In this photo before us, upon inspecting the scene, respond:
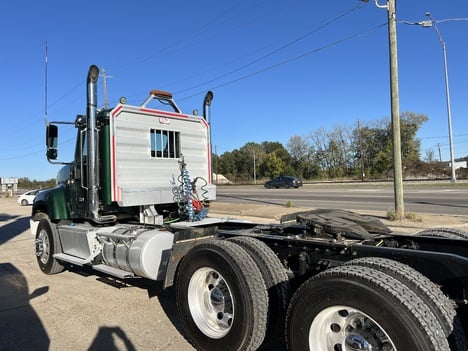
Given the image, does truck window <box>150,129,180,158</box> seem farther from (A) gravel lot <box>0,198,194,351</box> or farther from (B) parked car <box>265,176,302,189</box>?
(B) parked car <box>265,176,302,189</box>

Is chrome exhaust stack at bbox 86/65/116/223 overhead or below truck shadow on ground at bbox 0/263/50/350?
overhead

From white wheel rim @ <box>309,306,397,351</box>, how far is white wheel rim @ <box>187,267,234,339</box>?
0.96 m

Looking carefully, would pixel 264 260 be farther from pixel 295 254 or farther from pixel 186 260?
pixel 186 260

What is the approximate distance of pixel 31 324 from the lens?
480 centimetres

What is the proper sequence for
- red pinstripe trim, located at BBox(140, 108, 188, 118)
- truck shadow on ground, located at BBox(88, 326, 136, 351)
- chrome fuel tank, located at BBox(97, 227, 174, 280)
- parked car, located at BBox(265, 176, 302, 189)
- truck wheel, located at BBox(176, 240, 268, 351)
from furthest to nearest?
parked car, located at BBox(265, 176, 302, 189), red pinstripe trim, located at BBox(140, 108, 188, 118), chrome fuel tank, located at BBox(97, 227, 174, 280), truck shadow on ground, located at BBox(88, 326, 136, 351), truck wheel, located at BBox(176, 240, 268, 351)

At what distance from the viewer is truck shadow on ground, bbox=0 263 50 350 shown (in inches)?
167

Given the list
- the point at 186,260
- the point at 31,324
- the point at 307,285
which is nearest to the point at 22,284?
the point at 31,324

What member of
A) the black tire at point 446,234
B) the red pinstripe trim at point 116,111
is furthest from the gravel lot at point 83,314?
the black tire at point 446,234

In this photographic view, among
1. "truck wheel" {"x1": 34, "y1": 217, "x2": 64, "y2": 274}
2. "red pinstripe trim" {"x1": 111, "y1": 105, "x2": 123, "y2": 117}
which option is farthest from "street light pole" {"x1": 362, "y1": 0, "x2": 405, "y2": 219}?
"truck wheel" {"x1": 34, "y1": 217, "x2": 64, "y2": 274}

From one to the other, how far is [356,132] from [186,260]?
287 ft

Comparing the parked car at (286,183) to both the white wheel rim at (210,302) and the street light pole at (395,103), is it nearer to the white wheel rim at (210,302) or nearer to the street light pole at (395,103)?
the street light pole at (395,103)

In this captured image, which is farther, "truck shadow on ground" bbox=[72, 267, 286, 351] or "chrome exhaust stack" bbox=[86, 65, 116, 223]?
"chrome exhaust stack" bbox=[86, 65, 116, 223]

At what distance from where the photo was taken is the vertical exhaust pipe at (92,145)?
6.13m

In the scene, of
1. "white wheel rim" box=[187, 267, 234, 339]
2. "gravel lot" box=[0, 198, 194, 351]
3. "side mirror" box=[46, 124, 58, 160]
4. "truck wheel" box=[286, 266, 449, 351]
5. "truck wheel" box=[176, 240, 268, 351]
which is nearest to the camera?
"truck wheel" box=[286, 266, 449, 351]
